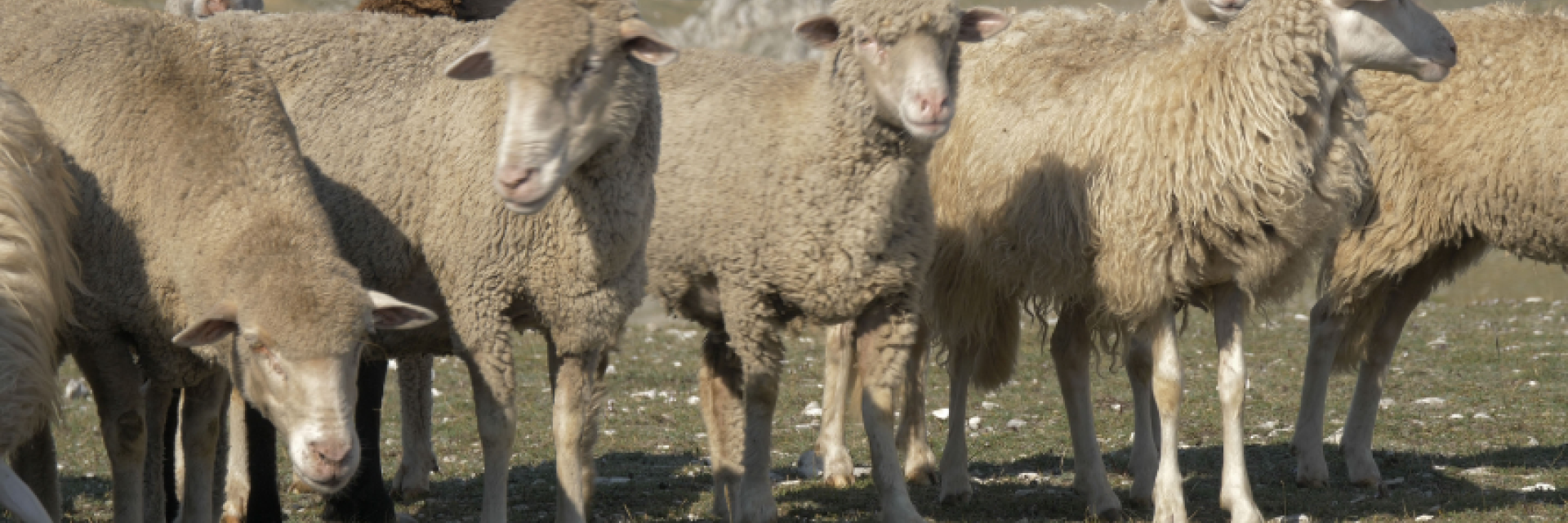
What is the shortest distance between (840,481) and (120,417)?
3484mm

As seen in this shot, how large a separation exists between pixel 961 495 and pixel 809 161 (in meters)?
2.03

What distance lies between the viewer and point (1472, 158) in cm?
747

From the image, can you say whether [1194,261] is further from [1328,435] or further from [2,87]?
[2,87]

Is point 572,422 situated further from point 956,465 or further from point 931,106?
point 956,465

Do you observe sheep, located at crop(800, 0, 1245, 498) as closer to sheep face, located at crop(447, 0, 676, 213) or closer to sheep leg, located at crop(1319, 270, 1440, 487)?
sheep leg, located at crop(1319, 270, 1440, 487)

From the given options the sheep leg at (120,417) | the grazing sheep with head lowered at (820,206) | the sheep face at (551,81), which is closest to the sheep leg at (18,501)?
the sheep leg at (120,417)

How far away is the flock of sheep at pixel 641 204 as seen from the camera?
5.19 metres

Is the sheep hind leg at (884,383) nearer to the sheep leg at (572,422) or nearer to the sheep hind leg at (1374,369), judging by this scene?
the sheep leg at (572,422)

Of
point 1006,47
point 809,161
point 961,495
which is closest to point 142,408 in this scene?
point 809,161

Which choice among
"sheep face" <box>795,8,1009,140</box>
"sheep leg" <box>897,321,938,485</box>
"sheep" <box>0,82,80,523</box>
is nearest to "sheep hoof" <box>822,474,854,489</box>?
"sheep leg" <box>897,321,938,485</box>

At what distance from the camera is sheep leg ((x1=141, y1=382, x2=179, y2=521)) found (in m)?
5.65

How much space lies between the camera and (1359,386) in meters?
7.95

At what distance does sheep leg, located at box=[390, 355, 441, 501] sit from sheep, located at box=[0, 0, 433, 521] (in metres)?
1.80

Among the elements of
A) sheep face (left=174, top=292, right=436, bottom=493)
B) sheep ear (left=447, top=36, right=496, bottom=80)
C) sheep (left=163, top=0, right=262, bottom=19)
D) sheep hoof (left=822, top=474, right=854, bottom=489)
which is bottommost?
sheep hoof (left=822, top=474, right=854, bottom=489)
